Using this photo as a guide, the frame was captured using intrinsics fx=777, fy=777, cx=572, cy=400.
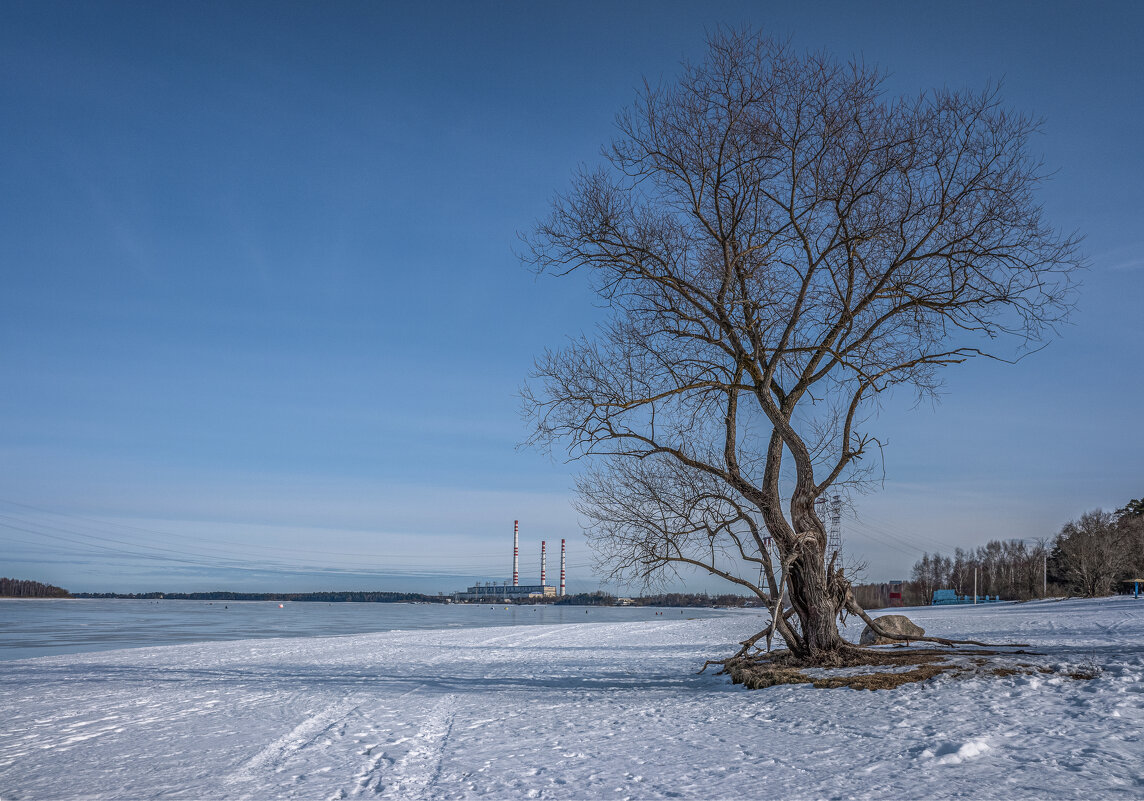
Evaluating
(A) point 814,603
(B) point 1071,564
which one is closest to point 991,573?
(B) point 1071,564

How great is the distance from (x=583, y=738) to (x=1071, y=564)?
5833 centimetres

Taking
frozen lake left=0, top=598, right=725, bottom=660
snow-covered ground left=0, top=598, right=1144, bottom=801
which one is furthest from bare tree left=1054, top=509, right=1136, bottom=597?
snow-covered ground left=0, top=598, right=1144, bottom=801

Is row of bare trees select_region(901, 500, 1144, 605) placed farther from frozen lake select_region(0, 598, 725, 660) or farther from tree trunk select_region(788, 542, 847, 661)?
tree trunk select_region(788, 542, 847, 661)

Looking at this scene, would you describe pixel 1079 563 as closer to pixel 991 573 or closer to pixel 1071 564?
pixel 1071 564

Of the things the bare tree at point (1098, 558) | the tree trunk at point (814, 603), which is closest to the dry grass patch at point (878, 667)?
the tree trunk at point (814, 603)

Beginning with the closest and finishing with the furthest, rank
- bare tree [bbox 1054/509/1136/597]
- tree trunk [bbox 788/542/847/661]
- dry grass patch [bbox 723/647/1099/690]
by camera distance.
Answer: dry grass patch [bbox 723/647/1099/690] < tree trunk [bbox 788/542/847/661] < bare tree [bbox 1054/509/1136/597]

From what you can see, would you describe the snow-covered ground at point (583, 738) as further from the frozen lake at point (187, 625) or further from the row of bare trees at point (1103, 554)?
→ the row of bare trees at point (1103, 554)

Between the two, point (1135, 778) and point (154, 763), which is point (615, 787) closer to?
point (1135, 778)

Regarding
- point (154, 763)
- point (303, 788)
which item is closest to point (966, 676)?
point (303, 788)

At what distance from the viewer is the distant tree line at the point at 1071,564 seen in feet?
166

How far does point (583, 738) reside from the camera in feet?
26.1

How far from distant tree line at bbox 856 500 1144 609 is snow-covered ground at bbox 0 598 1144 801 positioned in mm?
26396

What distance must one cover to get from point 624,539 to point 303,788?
6499 mm

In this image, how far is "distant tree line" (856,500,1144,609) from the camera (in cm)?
5066
